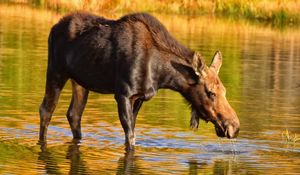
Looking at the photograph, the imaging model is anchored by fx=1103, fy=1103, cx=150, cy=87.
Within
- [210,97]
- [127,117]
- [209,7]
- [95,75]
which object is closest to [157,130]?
[127,117]

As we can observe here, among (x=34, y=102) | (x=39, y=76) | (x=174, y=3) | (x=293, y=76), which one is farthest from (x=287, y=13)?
(x=34, y=102)

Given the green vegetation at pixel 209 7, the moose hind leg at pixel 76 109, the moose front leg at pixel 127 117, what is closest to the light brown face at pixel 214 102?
the moose front leg at pixel 127 117

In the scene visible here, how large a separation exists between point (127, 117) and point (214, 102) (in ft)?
3.97

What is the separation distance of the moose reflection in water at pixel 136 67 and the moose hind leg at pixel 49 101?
0.10m

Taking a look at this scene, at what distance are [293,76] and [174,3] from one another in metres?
25.8

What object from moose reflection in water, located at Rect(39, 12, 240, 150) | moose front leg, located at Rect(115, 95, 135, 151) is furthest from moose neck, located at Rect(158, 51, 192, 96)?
moose front leg, located at Rect(115, 95, 135, 151)

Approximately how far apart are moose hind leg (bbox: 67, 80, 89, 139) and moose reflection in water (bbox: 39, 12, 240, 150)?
517 mm

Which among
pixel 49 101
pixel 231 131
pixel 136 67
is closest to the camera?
pixel 231 131

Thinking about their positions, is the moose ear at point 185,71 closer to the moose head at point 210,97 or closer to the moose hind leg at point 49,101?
the moose head at point 210,97

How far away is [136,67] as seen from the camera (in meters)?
14.7

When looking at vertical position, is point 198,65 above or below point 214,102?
above

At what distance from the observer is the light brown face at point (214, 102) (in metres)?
14.6

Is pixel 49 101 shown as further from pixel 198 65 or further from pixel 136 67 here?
pixel 198 65

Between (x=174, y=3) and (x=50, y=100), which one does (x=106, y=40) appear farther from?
(x=174, y=3)
